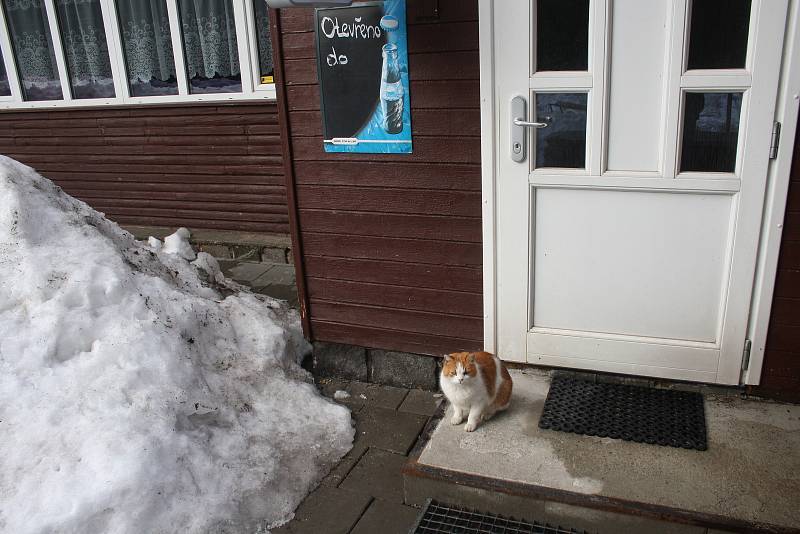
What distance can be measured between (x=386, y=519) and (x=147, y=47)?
6.03 meters

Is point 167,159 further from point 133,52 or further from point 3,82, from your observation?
point 3,82

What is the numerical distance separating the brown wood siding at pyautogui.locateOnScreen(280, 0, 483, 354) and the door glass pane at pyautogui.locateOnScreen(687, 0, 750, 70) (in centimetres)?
101

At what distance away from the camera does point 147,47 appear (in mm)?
7137

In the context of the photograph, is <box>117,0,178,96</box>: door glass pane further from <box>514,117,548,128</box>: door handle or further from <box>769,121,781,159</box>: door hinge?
<box>769,121,781,159</box>: door hinge

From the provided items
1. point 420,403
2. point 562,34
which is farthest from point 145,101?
point 562,34

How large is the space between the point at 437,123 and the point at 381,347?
4.67 feet

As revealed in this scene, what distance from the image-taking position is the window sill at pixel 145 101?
6590 mm

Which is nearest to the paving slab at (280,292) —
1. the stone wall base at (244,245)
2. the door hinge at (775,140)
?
the stone wall base at (244,245)

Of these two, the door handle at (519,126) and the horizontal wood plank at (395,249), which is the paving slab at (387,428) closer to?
the horizontal wood plank at (395,249)

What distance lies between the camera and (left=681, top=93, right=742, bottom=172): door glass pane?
298 centimetres

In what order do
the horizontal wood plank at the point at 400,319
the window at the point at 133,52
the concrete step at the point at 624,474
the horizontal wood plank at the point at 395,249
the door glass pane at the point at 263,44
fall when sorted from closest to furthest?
the concrete step at the point at 624,474, the horizontal wood plank at the point at 395,249, the horizontal wood plank at the point at 400,319, the door glass pane at the point at 263,44, the window at the point at 133,52

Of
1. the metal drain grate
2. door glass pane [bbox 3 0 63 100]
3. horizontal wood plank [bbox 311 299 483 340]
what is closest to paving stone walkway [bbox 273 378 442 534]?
the metal drain grate

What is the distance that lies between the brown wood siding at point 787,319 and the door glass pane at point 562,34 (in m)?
1.05

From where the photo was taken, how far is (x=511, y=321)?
363 centimetres
